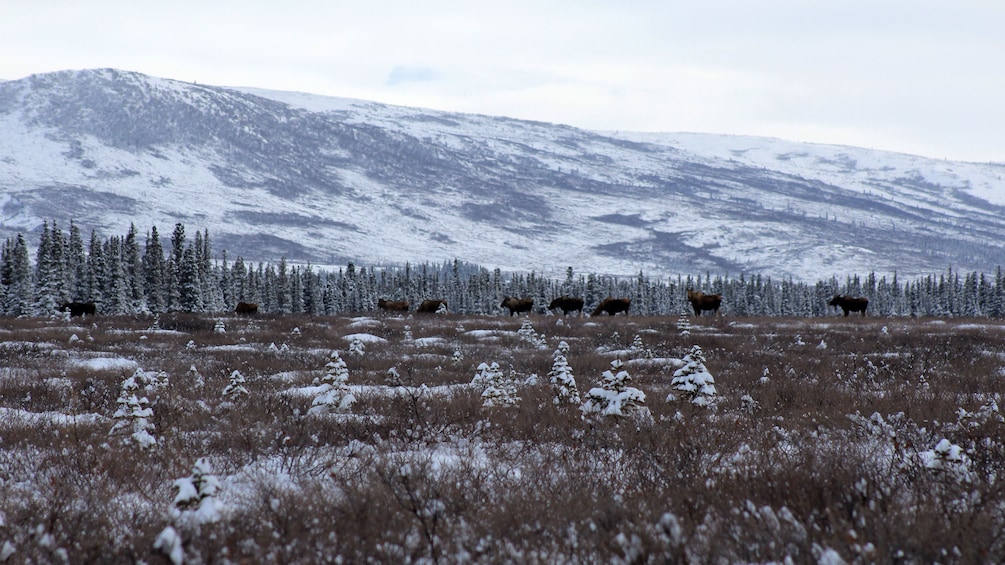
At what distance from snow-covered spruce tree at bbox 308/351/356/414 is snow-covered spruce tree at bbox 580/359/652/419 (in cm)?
439

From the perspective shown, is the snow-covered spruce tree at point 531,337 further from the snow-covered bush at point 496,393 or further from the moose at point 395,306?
the moose at point 395,306

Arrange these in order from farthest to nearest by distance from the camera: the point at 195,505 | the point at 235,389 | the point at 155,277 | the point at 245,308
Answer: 1. the point at 155,277
2. the point at 245,308
3. the point at 235,389
4. the point at 195,505

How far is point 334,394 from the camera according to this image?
38.0ft

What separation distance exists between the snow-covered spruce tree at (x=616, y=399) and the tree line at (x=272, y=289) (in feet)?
157

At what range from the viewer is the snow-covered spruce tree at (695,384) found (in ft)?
38.8

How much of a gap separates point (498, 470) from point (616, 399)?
3.26 meters

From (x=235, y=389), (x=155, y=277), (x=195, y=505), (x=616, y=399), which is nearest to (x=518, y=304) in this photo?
(x=155, y=277)

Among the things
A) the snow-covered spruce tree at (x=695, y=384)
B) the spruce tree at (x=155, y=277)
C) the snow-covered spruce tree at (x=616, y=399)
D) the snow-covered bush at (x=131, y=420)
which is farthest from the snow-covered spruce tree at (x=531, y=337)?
the spruce tree at (x=155, y=277)

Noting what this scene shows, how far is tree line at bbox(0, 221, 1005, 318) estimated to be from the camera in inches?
2137

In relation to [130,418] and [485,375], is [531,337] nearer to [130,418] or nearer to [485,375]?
[485,375]

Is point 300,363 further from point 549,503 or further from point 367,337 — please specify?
point 549,503

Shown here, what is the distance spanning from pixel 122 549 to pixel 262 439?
3876mm

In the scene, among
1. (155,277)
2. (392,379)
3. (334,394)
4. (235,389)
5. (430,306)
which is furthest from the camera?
(155,277)

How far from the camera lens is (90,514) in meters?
6.00
